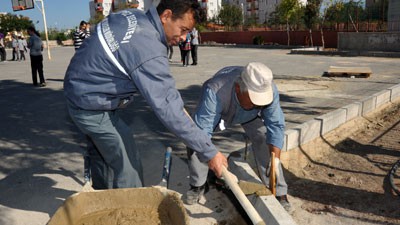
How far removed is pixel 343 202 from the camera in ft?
10.5

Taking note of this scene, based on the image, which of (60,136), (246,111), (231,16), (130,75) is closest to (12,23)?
(231,16)

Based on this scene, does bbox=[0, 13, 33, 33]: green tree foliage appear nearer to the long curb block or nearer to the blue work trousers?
the blue work trousers

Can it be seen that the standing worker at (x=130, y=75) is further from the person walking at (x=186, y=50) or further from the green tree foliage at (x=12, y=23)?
the green tree foliage at (x=12, y=23)

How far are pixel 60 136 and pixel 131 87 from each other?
3.22m

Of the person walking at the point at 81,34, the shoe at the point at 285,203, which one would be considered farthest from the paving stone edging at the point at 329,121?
the person walking at the point at 81,34

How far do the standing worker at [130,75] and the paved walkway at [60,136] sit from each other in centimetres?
106

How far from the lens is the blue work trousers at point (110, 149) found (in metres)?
2.33

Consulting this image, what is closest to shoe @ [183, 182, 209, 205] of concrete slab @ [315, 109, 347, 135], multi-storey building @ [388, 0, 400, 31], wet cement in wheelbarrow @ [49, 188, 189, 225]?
wet cement in wheelbarrow @ [49, 188, 189, 225]

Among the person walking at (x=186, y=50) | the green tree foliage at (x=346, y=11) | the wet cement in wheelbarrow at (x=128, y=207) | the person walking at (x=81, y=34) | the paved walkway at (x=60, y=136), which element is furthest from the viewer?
the green tree foliage at (x=346, y=11)

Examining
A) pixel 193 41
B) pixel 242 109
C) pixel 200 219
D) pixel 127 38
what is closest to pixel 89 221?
pixel 200 219

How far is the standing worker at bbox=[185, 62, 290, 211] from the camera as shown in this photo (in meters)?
2.56

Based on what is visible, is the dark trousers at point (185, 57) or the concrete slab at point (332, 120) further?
the dark trousers at point (185, 57)

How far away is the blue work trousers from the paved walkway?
2.28 ft

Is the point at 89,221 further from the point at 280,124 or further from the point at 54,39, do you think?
the point at 54,39
